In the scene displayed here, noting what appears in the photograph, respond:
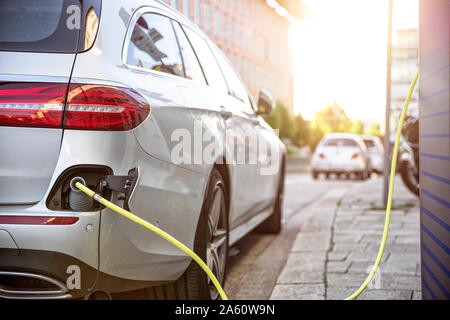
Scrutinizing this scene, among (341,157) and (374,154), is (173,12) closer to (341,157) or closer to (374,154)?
(341,157)

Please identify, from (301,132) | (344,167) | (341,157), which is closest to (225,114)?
(344,167)

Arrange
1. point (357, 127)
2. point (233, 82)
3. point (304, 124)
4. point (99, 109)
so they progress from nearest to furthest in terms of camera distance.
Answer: point (99, 109) < point (233, 82) < point (304, 124) < point (357, 127)

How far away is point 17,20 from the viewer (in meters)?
2.82

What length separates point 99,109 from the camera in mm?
2613

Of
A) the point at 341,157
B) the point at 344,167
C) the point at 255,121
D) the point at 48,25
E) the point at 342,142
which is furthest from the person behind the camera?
the point at 342,142

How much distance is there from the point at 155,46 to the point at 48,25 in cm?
63

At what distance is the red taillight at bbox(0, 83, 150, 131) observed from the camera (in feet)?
8.36

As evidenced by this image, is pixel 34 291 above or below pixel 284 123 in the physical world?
below

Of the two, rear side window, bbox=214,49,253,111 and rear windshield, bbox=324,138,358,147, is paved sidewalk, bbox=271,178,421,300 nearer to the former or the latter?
rear side window, bbox=214,49,253,111

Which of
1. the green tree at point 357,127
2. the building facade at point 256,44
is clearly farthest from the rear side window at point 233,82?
the green tree at point 357,127

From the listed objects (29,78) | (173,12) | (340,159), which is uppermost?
(173,12)

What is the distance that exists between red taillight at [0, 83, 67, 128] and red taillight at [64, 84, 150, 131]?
4cm

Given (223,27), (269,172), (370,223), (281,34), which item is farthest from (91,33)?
(281,34)

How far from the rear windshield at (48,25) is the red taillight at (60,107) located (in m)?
0.20
